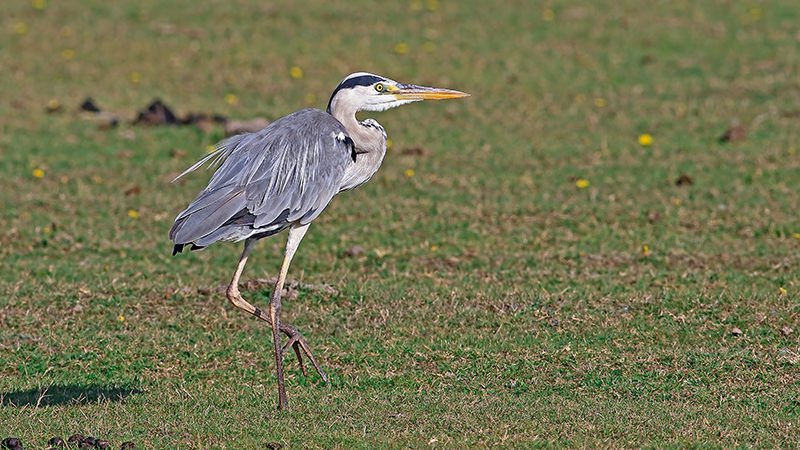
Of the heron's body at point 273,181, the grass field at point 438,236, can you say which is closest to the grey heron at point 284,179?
the heron's body at point 273,181

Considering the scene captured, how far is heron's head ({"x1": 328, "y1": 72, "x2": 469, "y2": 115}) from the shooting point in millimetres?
6871

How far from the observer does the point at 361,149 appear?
6.82 metres

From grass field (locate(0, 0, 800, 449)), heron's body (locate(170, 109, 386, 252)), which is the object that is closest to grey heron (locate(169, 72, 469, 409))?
heron's body (locate(170, 109, 386, 252))

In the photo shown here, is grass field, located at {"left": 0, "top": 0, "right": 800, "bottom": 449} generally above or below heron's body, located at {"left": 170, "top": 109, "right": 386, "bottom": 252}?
below

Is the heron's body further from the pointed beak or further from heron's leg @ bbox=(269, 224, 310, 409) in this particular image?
the pointed beak

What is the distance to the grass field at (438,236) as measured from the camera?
620 centimetres

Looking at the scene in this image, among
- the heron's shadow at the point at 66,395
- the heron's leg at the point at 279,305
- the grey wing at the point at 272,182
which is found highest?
the grey wing at the point at 272,182

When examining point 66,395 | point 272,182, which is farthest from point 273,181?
point 66,395

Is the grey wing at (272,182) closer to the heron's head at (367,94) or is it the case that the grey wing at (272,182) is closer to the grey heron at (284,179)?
the grey heron at (284,179)

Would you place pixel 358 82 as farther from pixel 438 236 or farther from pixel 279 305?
pixel 438 236

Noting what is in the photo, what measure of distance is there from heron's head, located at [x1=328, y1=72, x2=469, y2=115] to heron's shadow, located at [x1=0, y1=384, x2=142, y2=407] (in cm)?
238

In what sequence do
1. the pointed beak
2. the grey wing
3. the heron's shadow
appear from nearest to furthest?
the grey wing → the heron's shadow → the pointed beak

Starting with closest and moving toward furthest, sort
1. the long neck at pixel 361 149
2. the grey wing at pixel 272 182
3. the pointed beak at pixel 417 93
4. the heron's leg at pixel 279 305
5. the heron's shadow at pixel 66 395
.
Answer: the heron's leg at pixel 279 305 < the grey wing at pixel 272 182 < the heron's shadow at pixel 66 395 < the long neck at pixel 361 149 < the pointed beak at pixel 417 93

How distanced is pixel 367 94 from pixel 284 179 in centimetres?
95
